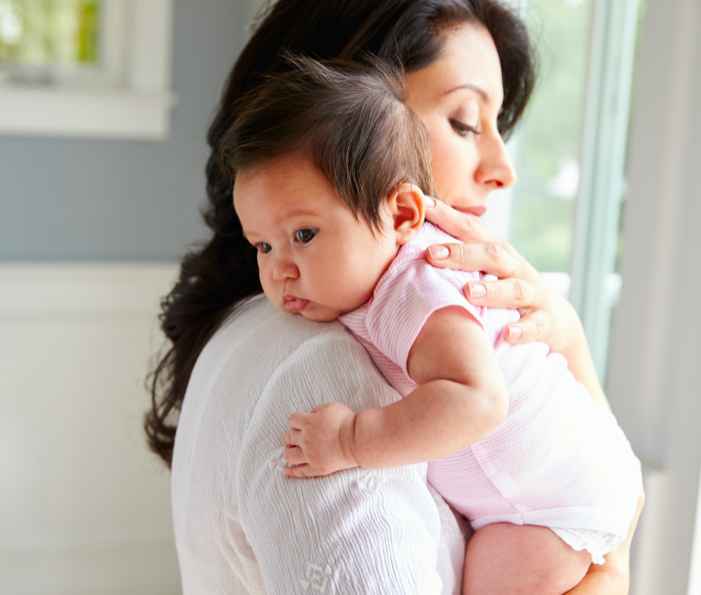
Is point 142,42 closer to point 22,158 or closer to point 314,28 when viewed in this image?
point 22,158

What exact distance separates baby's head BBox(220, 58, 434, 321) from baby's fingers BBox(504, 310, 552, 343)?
160 millimetres

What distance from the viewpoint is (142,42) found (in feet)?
7.10

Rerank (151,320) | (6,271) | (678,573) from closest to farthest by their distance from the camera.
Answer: (678,573), (6,271), (151,320)

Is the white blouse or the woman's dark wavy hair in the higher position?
the woman's dark wavy hair

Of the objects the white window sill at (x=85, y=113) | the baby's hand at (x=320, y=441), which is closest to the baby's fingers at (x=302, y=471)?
the baby's hand at (x=320, y=441)

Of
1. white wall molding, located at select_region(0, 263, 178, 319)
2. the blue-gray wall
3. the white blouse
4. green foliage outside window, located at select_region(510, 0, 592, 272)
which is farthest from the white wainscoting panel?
the white blouse

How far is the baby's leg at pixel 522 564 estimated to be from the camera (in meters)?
0.72

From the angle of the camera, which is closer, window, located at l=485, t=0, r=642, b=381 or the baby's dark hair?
the baby's dark hair

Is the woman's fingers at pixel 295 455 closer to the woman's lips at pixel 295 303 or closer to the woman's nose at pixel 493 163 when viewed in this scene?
the woman's lips at pixel 295 303

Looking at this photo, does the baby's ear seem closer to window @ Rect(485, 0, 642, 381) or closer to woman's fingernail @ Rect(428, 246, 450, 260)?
woman's fingernail @ Rect(428, 246, 450, 260)

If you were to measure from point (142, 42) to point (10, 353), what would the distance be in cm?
116

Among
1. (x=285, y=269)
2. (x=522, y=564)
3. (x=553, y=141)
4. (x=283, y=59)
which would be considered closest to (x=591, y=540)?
(x=522, y=564)

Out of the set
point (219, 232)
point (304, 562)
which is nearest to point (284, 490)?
point (304, 562)

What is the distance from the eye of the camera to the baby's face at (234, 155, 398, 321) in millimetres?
663
